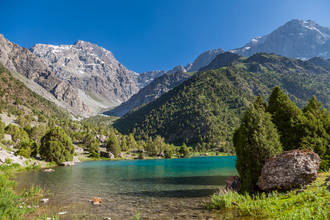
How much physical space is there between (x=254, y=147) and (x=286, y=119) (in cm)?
1094

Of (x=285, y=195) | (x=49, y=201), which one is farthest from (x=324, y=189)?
(x=49, y=201)

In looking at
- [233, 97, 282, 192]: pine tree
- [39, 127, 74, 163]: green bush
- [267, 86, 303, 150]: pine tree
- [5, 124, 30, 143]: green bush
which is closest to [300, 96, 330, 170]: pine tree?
[267, 86, 303, 150]: pine tree

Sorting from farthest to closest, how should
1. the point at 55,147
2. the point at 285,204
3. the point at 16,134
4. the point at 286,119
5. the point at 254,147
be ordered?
the point at 16,134, the point at 55,147, the point at 286,119, the point at 254,147, the point at 285,204

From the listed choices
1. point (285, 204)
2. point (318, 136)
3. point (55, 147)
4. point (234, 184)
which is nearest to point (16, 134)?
point (55, 147)

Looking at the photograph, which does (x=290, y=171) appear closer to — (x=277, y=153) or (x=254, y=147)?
(x=277, y=153)

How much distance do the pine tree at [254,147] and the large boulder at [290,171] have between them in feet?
4.48

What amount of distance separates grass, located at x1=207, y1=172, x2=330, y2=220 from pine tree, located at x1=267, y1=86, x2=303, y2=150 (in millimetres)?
9398

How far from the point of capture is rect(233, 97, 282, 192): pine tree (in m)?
20.9

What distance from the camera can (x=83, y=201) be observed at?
24.5 meters

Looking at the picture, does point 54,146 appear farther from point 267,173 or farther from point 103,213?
point 267,173

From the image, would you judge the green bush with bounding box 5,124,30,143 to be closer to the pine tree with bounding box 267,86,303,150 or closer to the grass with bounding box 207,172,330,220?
the pine tree with bounding box 267,86,303,150

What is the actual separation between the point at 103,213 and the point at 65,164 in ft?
290

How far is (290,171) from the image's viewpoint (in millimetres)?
18359

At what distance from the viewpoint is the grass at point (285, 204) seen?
12914 millimetres
